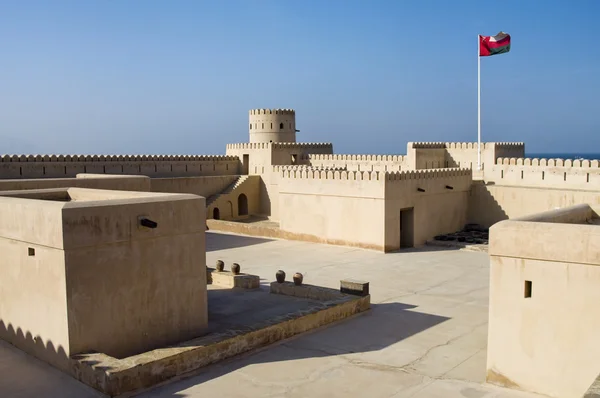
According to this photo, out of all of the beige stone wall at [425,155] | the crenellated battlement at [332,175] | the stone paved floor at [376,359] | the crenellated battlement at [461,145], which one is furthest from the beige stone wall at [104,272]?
the crenellated battlement at [461,145]

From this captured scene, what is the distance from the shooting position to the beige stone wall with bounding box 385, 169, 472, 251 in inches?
762

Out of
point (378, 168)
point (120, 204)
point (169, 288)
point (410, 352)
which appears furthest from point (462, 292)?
point (378, 168)

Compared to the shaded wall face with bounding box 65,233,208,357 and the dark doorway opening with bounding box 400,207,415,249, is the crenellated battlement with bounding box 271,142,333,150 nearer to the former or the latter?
the dark doorway opening with bounding box 400,207,415,249

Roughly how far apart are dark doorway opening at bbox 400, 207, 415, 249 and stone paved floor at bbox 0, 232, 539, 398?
14.7 ft

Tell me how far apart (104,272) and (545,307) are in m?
6.08

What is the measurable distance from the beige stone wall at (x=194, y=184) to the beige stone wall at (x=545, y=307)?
20481 millimetres

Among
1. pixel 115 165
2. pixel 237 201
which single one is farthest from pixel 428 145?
pixel 115 165

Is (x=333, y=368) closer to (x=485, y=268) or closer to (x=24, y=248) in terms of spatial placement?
(x=24, y=248)

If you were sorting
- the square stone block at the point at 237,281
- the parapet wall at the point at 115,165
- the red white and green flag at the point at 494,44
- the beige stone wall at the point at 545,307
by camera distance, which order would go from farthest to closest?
the red white and green flag at the point at 494,44
the parapet wall at the point at 115,165
the square stone block at the point at 237,281
the beige stone wall at the point at 545,307

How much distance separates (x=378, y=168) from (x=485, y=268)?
11.5 m

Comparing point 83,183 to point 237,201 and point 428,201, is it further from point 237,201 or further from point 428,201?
point 237,201

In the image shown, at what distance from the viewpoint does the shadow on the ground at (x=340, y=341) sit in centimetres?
870

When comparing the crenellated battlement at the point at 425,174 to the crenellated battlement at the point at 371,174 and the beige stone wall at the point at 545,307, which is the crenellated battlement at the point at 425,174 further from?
the beige stone wall at the point at 545,307

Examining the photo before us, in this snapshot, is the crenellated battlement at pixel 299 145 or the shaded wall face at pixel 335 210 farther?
the crenellated battlement at pixel 299 145
